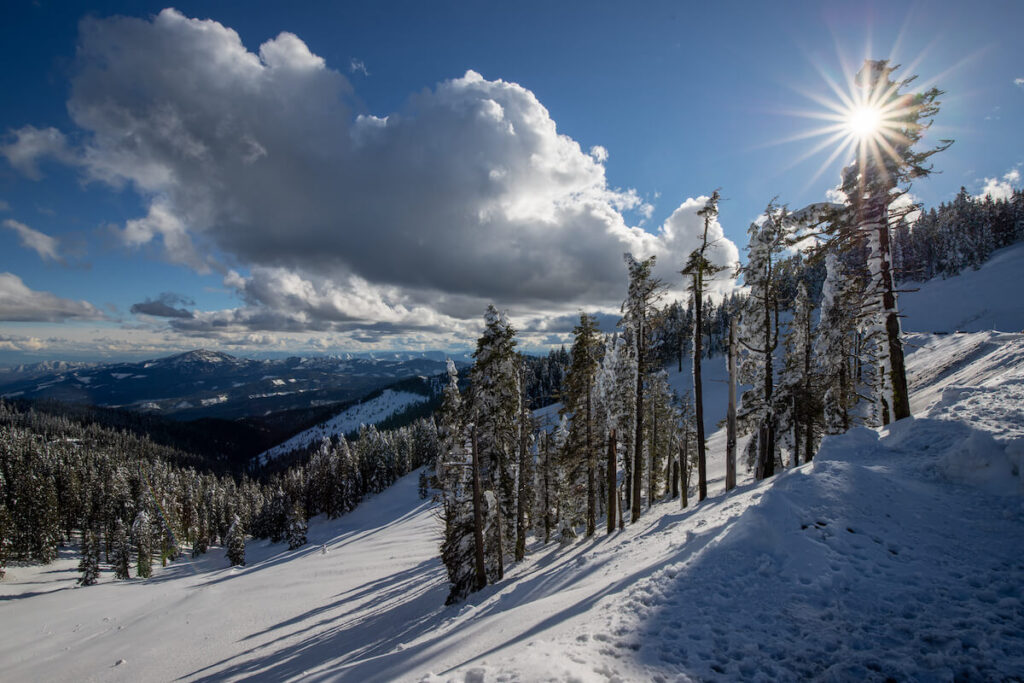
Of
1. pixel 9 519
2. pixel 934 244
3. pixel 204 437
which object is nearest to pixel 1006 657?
pixel 9 519

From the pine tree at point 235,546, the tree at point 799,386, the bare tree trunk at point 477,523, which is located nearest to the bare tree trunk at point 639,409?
the bare tree trunk at point 477,523

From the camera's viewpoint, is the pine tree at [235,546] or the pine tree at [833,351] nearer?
the pine tree at [833,351]

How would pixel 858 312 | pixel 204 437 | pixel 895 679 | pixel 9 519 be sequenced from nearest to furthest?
pixel 895 679 < pixel 858 312 < pixel 9 519 < pixel 204 437

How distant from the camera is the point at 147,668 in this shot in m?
22.1

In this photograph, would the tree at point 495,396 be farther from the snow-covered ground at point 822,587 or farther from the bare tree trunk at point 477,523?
the snow-covered ground at point 822,587

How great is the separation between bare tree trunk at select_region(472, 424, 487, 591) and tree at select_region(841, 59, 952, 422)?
13.7m

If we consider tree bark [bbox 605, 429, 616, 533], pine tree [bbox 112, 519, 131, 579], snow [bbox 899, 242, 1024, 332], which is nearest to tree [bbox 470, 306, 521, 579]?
tree bark [bbox 605, 429, 616, 533]

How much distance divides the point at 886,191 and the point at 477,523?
57.6 feet

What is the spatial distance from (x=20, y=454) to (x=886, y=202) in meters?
109

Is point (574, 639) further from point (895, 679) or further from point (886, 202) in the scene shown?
point (886, 202)

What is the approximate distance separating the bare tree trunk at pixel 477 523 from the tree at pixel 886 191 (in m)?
13.7

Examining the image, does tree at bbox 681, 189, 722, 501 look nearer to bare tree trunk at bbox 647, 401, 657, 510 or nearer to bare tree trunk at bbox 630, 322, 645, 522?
bare tree trunk at bbox 630, 322, 645, 522

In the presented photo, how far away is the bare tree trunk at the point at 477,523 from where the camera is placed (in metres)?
15.9

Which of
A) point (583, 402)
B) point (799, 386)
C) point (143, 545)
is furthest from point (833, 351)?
point (143, 545)
